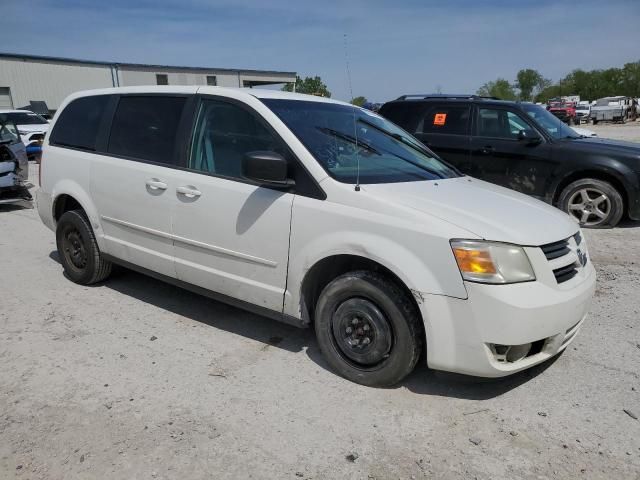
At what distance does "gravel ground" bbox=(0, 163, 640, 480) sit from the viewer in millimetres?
2500

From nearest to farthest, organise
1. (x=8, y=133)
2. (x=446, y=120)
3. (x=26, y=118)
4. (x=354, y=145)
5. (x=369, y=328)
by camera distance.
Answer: (x=369, y=328) → (x=354, y=145) → (x=446, y=120) → (x=8, y=133) → (x=26, y=118)

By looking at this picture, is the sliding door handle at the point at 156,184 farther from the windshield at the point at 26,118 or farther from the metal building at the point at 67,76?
the metal building at the point at 67,76

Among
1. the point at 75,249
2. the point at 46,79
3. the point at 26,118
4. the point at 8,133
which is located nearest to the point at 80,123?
the point at 75,249

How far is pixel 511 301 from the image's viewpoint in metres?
2.68

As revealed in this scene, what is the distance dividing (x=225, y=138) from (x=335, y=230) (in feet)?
3.98

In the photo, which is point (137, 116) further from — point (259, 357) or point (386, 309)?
point (386, 309)

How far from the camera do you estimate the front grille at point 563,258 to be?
2.91 meters

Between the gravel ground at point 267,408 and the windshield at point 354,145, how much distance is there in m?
1.32

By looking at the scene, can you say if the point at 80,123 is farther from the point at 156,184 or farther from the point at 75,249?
the point at 156,184

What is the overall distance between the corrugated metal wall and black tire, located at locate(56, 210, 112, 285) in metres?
34.0

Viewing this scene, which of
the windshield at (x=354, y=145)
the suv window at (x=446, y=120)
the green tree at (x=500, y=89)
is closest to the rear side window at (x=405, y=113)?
the suv window at (x=446, y=120)

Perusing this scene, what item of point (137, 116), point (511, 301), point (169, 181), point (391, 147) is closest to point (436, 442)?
point (511, 301)

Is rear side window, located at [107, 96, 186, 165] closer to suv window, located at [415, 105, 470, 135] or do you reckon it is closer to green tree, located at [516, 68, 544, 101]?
→ suv window, located at [415, 105, 470, 135]

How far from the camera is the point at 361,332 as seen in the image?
10.3 ft
